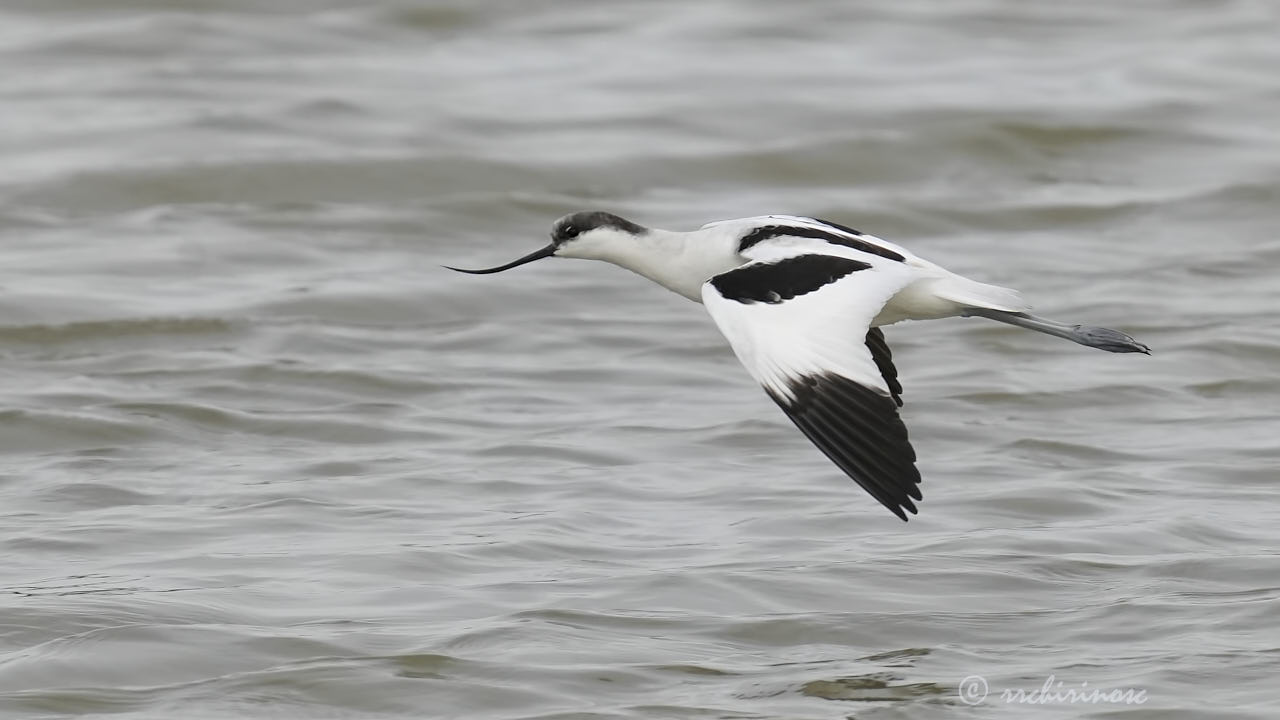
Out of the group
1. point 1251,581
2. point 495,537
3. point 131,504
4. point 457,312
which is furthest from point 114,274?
point 1251,581

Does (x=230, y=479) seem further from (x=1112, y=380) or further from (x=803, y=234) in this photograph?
(x=1112, y=380)

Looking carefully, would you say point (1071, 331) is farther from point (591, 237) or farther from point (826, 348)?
point (591, 237)

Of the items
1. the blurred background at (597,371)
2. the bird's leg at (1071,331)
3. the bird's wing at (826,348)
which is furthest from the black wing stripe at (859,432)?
the bird's leg at (1071,331)

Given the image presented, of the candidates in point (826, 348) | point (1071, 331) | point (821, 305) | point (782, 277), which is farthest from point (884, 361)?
point (826, 348)

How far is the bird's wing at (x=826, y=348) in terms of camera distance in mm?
6055

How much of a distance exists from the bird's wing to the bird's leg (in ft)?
1.29

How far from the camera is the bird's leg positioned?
7.20 m

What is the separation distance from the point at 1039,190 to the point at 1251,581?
7082 mm

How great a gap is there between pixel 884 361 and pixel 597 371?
9.28ft

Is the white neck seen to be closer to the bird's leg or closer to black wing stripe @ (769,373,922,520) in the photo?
the bird's leg

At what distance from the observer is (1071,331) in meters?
7.43

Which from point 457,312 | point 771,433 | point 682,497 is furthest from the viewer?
point 457,312

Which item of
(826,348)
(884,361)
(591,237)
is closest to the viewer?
(826,348)

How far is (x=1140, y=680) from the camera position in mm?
6078
